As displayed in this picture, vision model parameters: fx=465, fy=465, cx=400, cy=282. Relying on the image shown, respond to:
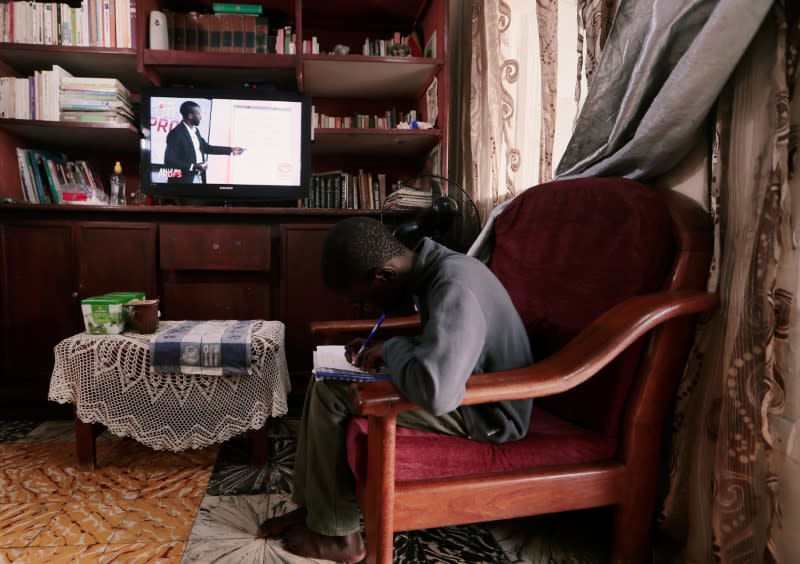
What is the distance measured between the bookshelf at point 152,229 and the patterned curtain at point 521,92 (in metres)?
0.31

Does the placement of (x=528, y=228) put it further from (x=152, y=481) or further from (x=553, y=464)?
(x=152, y=481)

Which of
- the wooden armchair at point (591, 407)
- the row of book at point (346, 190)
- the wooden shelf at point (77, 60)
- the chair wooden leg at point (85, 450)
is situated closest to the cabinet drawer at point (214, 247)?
the row of book at point (346, 190)

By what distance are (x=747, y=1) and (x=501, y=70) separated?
119 cm

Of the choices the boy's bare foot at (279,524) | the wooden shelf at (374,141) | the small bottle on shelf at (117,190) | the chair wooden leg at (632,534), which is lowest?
the boy's bare foot at (279,524)

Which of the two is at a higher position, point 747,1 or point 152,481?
point 747,1

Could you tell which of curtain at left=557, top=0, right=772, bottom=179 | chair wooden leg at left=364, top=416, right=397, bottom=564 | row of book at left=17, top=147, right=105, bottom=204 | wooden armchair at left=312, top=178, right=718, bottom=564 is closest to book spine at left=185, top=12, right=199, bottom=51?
row of book at left=17, top=147, right=105, bottom=204

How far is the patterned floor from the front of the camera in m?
1.24

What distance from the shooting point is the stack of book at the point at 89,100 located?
2.31 m

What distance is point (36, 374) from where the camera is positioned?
7.31ft

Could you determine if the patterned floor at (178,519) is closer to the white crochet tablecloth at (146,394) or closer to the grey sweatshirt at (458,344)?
the white crochet tablecloth at (146,394)

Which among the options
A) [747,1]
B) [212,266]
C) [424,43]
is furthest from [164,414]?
[424,43]

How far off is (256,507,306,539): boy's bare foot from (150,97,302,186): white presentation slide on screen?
1651 millimetres

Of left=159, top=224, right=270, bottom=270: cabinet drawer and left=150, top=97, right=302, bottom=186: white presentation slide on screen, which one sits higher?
left=150, top=97, right=302, bottom=186: white presentation slide on screen

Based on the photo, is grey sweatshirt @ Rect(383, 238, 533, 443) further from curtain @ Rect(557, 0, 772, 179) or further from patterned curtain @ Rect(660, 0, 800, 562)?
curtain @ Rect(557, 0, 772, 179)
